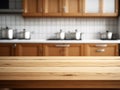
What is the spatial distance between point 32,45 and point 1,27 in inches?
37.6

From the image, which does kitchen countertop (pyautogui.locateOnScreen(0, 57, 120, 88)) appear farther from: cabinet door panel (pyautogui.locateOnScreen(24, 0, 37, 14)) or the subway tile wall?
the subway tile wall

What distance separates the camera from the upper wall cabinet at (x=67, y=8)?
418 cm

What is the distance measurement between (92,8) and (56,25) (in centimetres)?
83

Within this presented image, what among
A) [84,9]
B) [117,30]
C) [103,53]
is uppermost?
[84,9]

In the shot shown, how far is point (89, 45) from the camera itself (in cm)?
400

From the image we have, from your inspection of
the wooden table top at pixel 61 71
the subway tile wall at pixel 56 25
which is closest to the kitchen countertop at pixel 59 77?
the wooden table top at pixel 61 71

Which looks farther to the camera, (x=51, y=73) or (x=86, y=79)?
(x=51, y=73)

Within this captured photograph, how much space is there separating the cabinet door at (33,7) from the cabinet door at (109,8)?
3.98 feet

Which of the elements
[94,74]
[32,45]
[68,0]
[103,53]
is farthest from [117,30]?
[94,74]

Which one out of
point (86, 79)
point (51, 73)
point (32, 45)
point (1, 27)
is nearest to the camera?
point (86, 79)

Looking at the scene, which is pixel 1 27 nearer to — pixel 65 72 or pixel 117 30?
pixel 117 30

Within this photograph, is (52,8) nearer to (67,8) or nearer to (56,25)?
(67,8)

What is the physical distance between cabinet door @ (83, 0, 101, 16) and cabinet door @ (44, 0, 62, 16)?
1.58 feet

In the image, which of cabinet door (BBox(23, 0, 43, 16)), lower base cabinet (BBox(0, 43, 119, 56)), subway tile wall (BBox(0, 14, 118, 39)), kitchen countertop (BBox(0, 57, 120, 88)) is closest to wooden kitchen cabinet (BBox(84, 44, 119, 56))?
lower base cabinet (BBox(0, 43, 119, 56))
